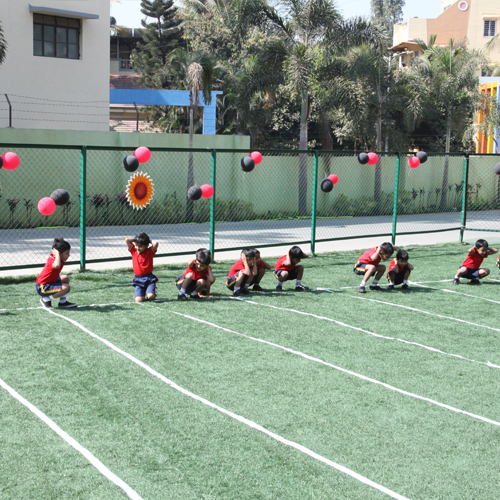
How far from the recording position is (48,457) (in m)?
4.30

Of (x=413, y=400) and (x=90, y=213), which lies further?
(x=90, y=213)

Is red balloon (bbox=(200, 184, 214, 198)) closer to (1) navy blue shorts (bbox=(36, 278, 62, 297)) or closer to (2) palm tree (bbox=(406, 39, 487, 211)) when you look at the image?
(1) navy blue shorts (bbox=(36, 278, 62, 297))

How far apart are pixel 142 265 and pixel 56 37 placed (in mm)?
16480

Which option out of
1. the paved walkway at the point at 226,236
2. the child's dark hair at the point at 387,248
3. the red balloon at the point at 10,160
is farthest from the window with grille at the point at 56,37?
the child's dark hair at the point at 387,248

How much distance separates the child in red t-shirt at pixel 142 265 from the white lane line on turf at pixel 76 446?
3.35 m

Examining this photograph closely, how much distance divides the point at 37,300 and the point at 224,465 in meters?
5.37

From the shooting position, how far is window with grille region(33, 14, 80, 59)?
21891mm

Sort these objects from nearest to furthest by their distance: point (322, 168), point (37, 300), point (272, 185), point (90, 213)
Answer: point (37, 300), point (90, 213), point (272, 185), point (322, 168)

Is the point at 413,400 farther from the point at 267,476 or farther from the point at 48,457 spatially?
the point at 48,457

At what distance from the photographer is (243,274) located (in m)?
9.29

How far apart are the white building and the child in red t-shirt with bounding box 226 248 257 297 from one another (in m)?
14.8

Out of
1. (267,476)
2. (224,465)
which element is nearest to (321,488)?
(267,476)

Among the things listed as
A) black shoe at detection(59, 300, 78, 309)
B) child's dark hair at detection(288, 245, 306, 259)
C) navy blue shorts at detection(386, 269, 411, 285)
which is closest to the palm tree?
navy blue shorts at detection(386, 269, 411, 285)

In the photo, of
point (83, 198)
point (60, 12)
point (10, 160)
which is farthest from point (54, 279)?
point (60, 12)
